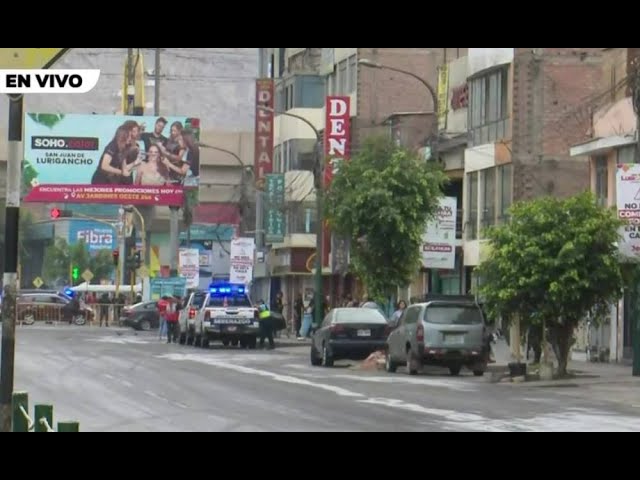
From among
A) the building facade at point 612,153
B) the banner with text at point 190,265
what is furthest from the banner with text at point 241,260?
the building facade at point 612,153

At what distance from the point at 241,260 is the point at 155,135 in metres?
10.9

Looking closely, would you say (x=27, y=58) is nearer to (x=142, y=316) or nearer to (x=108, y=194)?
(x=108, y=194)

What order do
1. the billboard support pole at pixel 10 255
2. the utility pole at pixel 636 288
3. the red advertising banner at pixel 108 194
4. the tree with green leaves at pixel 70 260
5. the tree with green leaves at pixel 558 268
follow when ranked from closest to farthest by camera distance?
the billboard support pole at pixel 10 255, the utility pole at pixel 636 288, the tree with green leaves at pixel 558 268, the red advertising banner at pixel 108 194, the tree with green leaves at pixel 70 260

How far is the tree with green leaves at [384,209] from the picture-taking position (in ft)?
157

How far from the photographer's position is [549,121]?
50.5 meters

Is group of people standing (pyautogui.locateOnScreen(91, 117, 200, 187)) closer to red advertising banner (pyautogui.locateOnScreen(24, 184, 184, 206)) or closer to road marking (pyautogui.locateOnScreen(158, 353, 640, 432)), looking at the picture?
red advertising banner (pyautogui.locateOnScreen(24, 184, 184, 206))

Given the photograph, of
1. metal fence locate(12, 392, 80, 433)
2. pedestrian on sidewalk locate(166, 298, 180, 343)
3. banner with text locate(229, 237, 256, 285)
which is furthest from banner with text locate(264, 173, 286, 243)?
metal fence locate(12, 392, 80, 433)

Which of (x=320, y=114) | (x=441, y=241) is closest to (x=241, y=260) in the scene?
(x=320, y=114)

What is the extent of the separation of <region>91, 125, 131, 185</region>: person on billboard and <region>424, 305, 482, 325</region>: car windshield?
3502 cm

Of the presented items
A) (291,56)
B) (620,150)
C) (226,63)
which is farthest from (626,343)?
(226,63)

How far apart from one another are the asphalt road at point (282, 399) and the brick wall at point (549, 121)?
11666 mm

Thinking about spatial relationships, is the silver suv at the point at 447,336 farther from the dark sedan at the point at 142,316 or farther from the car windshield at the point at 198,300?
the dark sedan at the point at 142,316

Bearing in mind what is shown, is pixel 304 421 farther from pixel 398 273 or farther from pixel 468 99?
pixel 468 99
